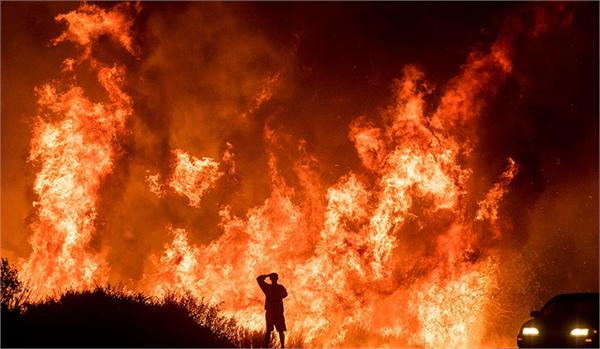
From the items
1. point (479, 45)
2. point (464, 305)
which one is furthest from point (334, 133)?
point (464, 305)

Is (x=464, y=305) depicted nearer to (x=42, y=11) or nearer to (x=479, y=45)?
(x=479, y=45)

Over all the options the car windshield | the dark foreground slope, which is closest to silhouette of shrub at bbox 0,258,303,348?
the dark foreground slope

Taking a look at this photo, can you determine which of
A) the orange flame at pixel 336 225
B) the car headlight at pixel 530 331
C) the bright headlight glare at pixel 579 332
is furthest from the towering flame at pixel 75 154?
the bright headlight glare at pixel 579 332

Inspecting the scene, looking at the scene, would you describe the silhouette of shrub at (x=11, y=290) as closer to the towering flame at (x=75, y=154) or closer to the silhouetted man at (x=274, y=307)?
the silhouetted man at (x=274, y=307)

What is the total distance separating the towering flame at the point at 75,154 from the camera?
21.2 meters

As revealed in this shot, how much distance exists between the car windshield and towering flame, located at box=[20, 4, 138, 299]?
1348 cm

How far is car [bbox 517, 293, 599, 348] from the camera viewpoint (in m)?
12.6

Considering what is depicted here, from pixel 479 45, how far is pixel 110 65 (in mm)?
12779

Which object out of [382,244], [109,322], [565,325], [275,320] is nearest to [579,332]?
[565,325]

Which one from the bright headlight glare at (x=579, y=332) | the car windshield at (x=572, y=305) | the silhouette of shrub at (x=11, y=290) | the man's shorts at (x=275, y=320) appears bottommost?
the bright headlight glare at (x=579, y=332)

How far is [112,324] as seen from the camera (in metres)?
13.8

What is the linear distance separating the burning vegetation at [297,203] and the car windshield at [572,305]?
5615mm

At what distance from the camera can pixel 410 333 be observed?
19.4 meters

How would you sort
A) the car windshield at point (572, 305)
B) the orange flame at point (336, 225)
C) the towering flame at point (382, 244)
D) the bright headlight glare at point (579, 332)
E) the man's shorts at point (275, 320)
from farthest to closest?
the orange flame at point (336, 225) < the towering flame at point (382, 244) < the man's shorts at point (275, 320) < the car windshield at point (572, 305) < the bright headlight glare at point (579, 332)
